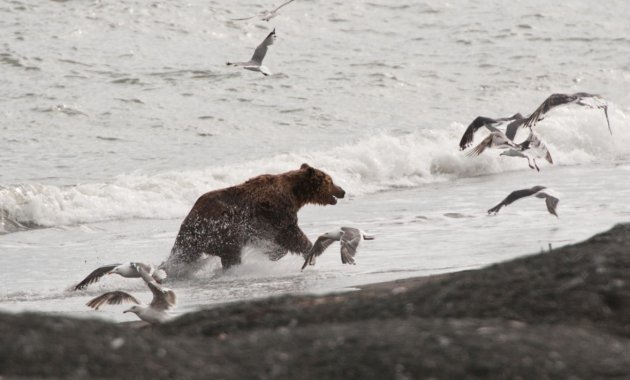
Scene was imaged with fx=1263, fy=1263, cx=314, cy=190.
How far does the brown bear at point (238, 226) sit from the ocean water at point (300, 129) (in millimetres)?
165

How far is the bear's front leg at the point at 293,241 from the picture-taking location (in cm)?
1116

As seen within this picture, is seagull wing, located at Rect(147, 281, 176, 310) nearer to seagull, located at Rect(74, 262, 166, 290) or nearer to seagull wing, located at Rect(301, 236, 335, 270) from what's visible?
seagull, located at Rect(74, 262, 166, 290)

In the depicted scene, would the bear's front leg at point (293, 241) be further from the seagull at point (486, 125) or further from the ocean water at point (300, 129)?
the seagull at point (486, 125)

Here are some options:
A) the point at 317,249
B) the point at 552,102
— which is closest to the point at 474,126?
the point at 552,102

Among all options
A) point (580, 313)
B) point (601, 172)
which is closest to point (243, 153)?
point (601, 172)

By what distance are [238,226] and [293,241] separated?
20.0 inches

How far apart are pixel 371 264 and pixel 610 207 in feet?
11.0

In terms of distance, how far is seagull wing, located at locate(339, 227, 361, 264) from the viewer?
9812mm

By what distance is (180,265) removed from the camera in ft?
35.6

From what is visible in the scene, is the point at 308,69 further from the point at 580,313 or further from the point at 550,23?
the point at 580,313

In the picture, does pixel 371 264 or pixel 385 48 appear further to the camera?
pixel 385 48

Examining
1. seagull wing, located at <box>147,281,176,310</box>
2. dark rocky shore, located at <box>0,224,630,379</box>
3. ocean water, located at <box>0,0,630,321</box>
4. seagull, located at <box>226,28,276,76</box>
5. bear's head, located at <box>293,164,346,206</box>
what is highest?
dark rocky shore, located at <box>0,224,630,379</box>

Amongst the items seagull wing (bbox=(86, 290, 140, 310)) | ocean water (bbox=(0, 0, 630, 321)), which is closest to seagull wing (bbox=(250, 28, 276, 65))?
ocean water (bbox=(0, 0, 630, 321))

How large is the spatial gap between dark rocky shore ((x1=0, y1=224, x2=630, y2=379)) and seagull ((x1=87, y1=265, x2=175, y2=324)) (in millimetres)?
1726
